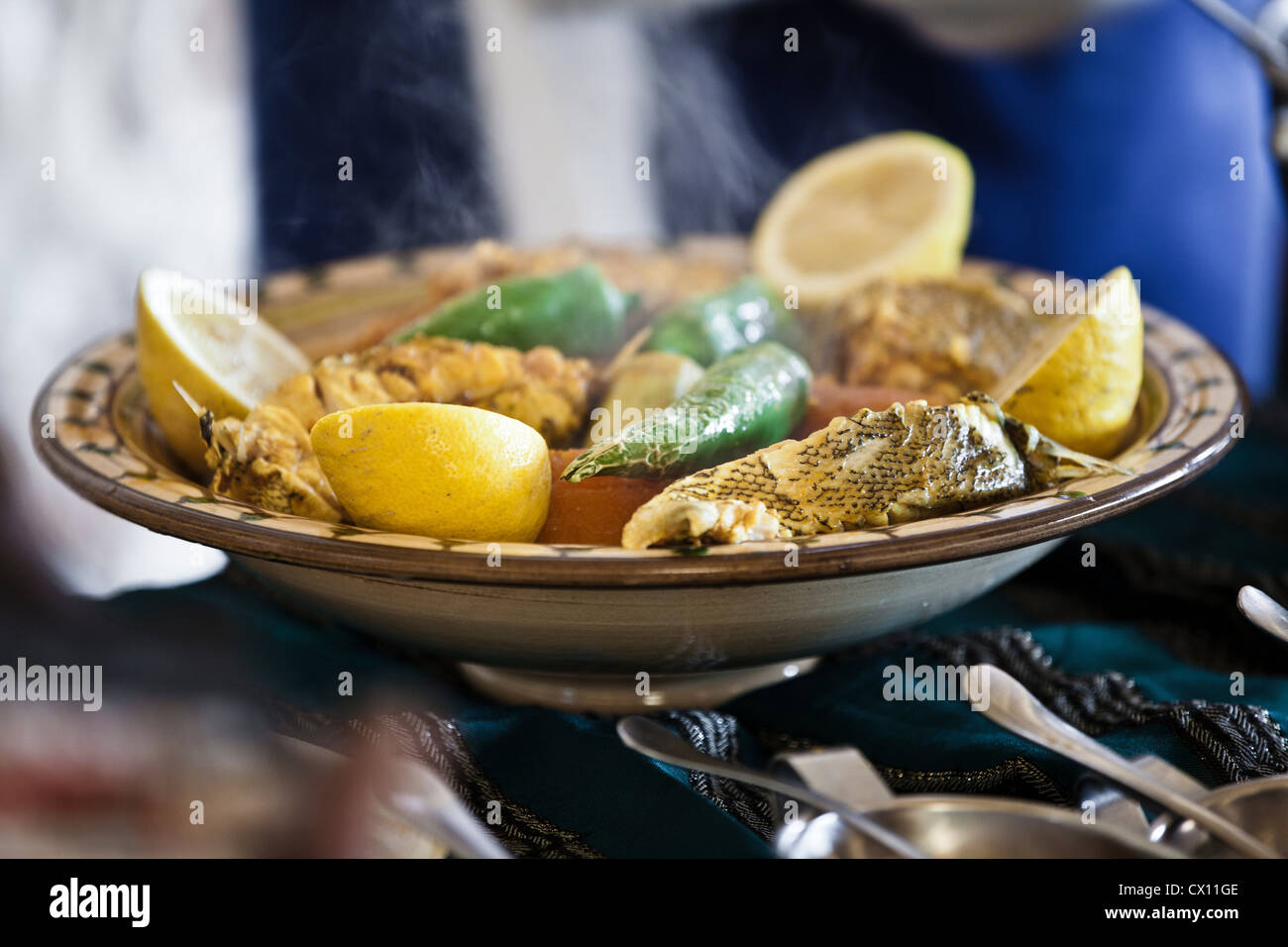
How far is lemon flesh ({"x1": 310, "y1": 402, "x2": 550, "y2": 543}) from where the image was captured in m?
0.74

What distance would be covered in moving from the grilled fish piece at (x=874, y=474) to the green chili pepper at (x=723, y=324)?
0.27 meters

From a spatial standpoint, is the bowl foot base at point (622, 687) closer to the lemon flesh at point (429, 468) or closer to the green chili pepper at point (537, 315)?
the lemon flesh at point (429, 468)

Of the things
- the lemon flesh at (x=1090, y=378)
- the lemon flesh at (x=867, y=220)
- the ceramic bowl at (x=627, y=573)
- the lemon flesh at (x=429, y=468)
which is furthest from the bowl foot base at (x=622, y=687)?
the lemon flesh at (x=867, y=220)

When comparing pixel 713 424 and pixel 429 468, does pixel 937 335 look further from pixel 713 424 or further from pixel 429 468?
pixel 429 468

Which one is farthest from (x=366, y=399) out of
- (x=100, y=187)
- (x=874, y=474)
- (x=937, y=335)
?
(x=100, y=187)

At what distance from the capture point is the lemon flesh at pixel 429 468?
74 centimetres

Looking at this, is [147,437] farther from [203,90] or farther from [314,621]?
[203,90]

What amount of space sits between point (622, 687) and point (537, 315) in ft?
1.23

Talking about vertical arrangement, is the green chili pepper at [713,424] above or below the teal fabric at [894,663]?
above

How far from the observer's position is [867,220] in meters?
1.40

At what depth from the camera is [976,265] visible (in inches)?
54.2

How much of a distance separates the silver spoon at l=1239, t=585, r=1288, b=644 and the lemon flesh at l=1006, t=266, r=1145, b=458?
0.19 metres

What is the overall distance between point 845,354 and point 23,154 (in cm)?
105

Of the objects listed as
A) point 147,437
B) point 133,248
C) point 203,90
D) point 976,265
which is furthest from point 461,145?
point 147,437
